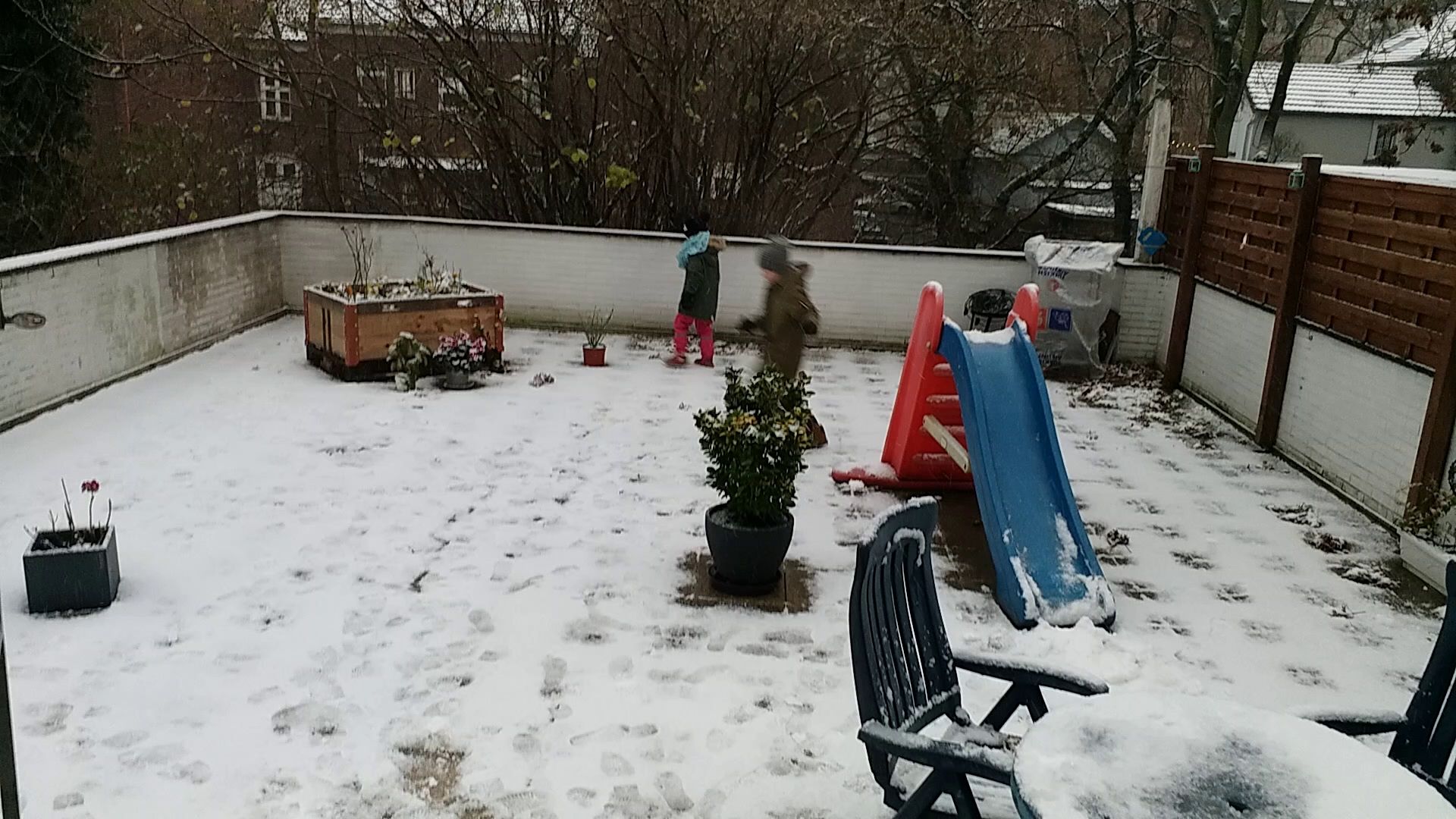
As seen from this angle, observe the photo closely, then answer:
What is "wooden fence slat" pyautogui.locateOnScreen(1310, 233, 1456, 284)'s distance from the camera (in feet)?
21.3

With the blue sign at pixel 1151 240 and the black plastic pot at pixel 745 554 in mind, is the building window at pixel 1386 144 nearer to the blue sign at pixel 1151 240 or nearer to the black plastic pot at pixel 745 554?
the blue sign at pixel 1151 240

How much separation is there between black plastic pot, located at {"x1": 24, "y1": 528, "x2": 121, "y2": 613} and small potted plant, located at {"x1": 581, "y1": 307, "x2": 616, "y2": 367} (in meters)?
5.58

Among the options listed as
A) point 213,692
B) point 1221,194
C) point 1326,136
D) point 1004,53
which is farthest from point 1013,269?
point 1326,136

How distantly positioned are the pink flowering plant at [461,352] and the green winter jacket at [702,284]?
1.99 metres

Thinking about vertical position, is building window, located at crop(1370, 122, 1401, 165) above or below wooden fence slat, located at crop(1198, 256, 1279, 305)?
above

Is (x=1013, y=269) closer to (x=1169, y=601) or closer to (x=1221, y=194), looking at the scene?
(x=1221, y=194)

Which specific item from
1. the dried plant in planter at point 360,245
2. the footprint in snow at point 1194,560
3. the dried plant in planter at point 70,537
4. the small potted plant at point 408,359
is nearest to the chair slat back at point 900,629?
the footprint in snow at point 1194,560

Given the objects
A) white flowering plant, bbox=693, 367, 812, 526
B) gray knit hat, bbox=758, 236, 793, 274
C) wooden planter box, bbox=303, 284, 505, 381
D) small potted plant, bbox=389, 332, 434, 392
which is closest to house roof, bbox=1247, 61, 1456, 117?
gray knit hat, bbox=758, 236, 793, 274

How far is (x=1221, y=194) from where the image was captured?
31.6 feet

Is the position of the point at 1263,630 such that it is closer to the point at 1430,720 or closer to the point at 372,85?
the point at 1430,720

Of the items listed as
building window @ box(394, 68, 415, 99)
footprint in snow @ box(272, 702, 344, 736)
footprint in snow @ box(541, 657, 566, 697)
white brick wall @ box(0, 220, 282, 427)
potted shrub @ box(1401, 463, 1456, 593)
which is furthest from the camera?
building window @ box(394, 68, 415, 99)

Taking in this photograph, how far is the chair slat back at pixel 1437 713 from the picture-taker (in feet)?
10.0

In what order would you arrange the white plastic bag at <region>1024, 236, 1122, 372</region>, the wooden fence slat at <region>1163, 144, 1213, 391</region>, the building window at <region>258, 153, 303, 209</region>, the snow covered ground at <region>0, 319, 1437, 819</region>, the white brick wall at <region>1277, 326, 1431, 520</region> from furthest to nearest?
the building window at <region>258, 153, 303, 209</region> → the white plastic bag at <region>1024, 236, 1122, 372</region> → the wooden fence slat at <region>1163, 144, 1213, 391</region> → the white brick wall at <region>1277, 326, 1431, 520</region> → the snow covered ground at <region>0, 319, 1437, 819</region>

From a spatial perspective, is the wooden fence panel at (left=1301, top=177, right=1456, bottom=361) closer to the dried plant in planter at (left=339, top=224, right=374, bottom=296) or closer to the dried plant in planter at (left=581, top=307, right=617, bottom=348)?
the dried plant in planter at (left=581, top=307, right=617, bottom=348)
